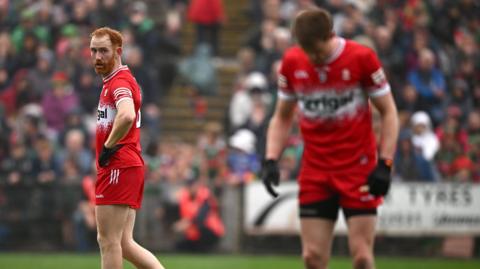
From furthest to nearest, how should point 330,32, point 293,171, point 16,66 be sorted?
point 16,66
point 293,171
point 330,32

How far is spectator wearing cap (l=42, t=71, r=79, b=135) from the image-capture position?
829 inches

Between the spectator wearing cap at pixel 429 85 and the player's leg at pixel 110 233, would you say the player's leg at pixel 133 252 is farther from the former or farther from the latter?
the spectator wearing cap at pixel 429 85

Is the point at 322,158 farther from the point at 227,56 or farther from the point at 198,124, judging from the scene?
the point at 227,56

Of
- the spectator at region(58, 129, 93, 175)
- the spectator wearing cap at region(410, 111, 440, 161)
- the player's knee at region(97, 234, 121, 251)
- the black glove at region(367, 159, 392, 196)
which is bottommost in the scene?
the spectator at region(58, 129, 93, 175)

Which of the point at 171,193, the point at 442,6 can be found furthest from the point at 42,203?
the point at 442,6

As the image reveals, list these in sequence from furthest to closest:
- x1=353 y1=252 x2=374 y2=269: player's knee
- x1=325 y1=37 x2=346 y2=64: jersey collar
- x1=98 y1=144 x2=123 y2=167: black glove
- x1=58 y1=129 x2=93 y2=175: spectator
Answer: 1. x1=58 y1=129 x2=93 y2=175: spectator
2. x1=98 y1=144 x2=123 y2=167: black glove
3. x1=325 y1=37 x2=346 y2=64: jersey collar
4. x1=353 y1=252 x2=374 y2=269: player's knee

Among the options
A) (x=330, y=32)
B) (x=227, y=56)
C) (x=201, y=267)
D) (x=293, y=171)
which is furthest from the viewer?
(x=227, y=56)

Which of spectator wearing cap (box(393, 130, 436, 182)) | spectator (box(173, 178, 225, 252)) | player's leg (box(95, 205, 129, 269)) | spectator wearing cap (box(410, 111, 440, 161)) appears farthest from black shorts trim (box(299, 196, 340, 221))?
spectator wearing cap (box(410, 111, 440, 161))

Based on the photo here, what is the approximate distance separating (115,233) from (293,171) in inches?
380

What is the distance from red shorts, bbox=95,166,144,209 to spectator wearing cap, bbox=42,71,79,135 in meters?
11.8

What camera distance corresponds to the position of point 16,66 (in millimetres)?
22359

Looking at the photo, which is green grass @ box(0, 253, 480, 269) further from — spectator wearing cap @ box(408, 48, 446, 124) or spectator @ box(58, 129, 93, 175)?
spectator wearing cap @ box(408, 48, 446, 124)

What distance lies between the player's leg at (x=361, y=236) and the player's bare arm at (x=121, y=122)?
5.93ft

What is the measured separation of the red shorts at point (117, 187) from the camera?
364 inches
